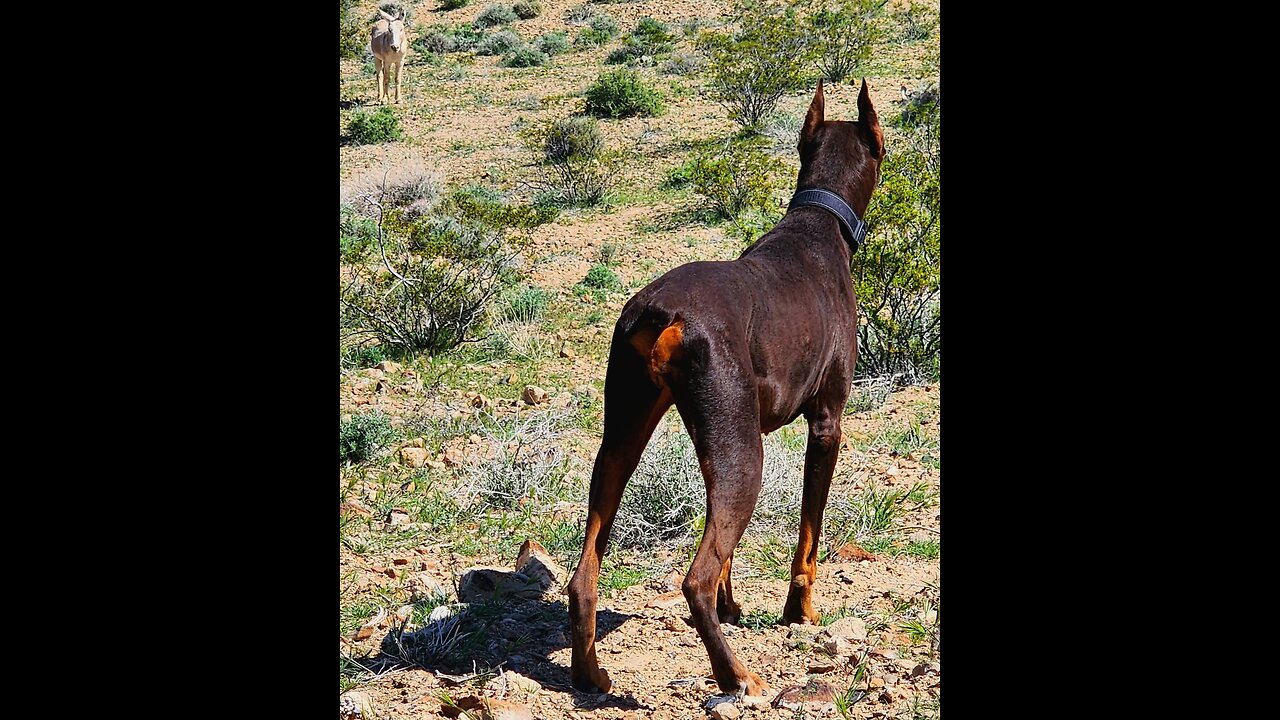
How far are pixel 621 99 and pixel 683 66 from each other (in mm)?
3579

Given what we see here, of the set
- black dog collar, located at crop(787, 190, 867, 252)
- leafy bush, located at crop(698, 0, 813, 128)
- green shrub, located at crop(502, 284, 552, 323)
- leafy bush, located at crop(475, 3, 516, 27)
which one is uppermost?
leafy bush, located at crop(475, 3, 516, 27)

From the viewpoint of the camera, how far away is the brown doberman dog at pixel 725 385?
12.6 feet

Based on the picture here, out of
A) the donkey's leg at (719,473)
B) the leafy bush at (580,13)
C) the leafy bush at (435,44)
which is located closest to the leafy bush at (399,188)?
the donkey's leg at (719,473)

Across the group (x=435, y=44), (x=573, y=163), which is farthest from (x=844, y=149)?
(x=435, y=44)

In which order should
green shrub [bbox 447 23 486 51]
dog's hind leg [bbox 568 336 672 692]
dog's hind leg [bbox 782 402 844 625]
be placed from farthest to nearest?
green shrub [bbox 447 23 486 51] < dog's hind leg [bbox 782 402 844 625] < dog's hind leg [bbox 568 336 672 692]

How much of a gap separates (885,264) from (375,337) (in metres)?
4.43

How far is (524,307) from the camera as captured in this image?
10.2 metres

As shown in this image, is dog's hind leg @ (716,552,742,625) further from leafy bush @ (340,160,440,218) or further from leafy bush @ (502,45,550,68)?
leafy bush @ (502,45,550,68)

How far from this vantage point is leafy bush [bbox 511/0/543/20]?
29.7 meters

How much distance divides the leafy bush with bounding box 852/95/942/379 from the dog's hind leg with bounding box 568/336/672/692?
4.72 m

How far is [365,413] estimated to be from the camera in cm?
795

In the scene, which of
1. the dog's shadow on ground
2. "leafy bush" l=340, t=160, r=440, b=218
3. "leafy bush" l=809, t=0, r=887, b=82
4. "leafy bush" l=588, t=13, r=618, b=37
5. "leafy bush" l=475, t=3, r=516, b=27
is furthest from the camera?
"leafy bush" l=475, t=3, r=516, b=27

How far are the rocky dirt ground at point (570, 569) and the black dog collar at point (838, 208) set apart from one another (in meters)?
1.63

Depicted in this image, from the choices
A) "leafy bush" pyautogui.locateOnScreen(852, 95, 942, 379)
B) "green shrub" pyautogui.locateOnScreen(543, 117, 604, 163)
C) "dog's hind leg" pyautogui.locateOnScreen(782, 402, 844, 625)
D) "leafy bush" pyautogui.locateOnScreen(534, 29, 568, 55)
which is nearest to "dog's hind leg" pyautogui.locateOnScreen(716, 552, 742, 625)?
"dog's hind leg" pyautogui.locateOnScreen(782, 402, 844, 625)
